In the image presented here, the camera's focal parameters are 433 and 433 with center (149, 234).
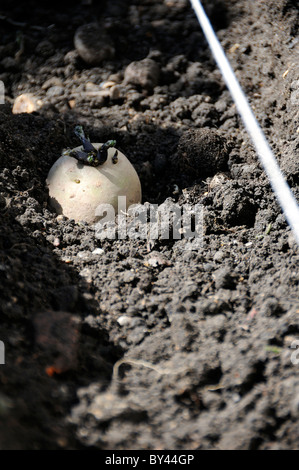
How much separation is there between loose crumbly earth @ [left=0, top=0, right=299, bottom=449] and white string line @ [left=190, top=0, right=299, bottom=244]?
0.05 meters

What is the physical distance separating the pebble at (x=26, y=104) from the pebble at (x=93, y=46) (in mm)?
608

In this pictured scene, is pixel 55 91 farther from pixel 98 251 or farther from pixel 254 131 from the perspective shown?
pixel 98 251

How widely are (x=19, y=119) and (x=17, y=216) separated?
927mm

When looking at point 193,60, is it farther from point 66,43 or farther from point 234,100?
point 66,43

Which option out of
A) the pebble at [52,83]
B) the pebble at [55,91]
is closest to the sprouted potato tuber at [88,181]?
the pebble at [55,91]

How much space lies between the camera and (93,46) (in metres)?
3.63

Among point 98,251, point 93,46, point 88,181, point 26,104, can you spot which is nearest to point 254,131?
point 88,181

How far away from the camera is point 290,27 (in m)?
3.22

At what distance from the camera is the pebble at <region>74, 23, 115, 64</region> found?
3617mm

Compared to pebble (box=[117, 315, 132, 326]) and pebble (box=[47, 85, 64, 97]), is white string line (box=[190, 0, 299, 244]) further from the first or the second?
pebble (box=[47, 85, 64, 97])

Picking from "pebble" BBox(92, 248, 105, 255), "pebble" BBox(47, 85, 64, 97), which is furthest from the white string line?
"pebble" BBox(47, 85, 64, 97)

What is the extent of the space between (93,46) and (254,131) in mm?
1590

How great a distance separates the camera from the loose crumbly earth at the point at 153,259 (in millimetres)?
1510
